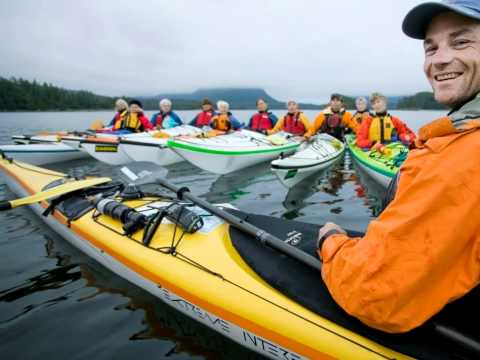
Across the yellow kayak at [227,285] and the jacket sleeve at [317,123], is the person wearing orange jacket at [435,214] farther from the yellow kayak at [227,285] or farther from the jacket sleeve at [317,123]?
the jacket sleeve at [317,123]

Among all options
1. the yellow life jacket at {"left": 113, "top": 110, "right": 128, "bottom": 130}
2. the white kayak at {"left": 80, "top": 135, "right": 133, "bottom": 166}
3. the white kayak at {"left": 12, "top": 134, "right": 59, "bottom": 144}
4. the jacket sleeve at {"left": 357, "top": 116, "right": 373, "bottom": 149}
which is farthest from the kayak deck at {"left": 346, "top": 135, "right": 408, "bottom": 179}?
the white kayak at {"left": 12, "top": 134, "right": 59, "bottom": 144}

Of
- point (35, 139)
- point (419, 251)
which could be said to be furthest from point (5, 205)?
point (35, 139)

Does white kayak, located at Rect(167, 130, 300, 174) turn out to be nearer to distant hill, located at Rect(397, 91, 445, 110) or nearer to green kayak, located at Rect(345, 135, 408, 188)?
green kayak, located at Rect(345, 135, 408, 188)

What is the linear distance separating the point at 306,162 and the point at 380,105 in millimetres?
2312

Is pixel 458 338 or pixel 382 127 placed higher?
pixel 382 127

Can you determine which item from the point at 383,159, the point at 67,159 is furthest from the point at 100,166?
the point at 383,159

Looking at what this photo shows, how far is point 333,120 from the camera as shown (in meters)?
9.75

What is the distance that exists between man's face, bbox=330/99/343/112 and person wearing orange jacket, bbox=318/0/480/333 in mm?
8668

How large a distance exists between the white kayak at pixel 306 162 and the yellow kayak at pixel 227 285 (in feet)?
9.23

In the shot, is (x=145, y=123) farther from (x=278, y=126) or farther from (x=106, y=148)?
(x=278, y=126)

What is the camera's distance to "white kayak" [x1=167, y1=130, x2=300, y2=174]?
24.1ft

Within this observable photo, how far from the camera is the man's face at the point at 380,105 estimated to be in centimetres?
684

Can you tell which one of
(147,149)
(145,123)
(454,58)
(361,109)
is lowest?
(147,149)

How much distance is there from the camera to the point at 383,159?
19.4 ft
